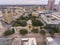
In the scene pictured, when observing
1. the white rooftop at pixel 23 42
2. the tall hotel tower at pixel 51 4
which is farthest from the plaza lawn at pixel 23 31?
the tall hotel tower at pixel 51 4

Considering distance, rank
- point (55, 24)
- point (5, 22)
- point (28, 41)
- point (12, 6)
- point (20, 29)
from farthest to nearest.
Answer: point (12, 6) → point (5, 22) → point (55, 24) → point (20, 29) → point (28, 41)

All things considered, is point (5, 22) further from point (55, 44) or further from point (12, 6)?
point (12, 6)

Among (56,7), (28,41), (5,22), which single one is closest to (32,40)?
(28,41)

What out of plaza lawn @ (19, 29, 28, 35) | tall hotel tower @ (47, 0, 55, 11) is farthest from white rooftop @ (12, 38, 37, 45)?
tall hotel tower @ (47, 0, 55, 11)

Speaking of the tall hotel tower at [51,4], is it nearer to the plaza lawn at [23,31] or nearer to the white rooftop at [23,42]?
Result: the plaza lawn at [23,31]

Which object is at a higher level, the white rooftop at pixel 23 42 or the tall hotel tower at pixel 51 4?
the tall hotel tower at pixel 51 4

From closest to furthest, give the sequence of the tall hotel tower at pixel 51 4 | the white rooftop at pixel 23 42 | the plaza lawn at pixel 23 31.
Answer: the white rooftop at pixel 23 42 < the plaza lawn at pixel 23 31 < the tall hotel tower at pixel 51 4

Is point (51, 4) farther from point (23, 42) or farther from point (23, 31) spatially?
point (23, 42)

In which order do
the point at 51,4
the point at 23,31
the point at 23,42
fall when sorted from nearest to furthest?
1. the point at 23,42
2. the point at 23,31
3. the point at 51,4

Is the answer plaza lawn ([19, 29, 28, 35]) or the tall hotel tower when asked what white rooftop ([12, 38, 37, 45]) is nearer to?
plaza lawn ([19, 29, 28, 35])

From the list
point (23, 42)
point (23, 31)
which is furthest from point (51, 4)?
point (23, 42)

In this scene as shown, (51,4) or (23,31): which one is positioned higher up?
(51,4)
